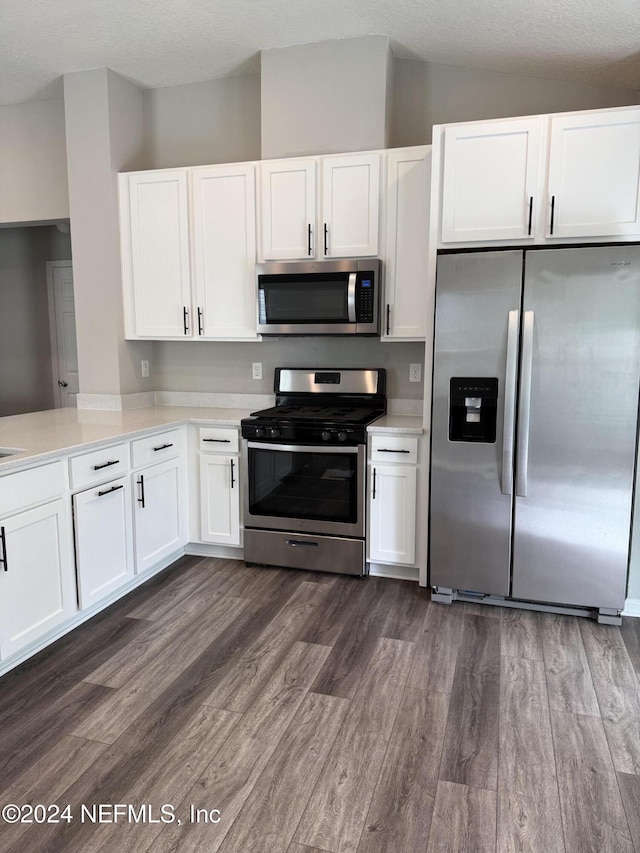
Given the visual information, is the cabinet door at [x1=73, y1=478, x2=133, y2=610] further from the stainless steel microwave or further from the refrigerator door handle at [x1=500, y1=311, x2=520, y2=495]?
the refrigerator door handle at [x1=500, y1=311, x2=520, y2=495]

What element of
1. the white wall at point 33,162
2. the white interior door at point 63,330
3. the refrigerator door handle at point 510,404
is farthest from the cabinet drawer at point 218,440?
the white interior door at point 63,330

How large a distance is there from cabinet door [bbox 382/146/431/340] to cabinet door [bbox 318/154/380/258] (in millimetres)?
88

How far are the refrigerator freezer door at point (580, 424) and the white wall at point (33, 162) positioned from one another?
325cm

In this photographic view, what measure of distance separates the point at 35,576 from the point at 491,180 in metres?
2.74

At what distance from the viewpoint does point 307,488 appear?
11.2 ft

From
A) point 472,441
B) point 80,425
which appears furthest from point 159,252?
point 472,441

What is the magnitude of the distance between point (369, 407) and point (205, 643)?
1711mm

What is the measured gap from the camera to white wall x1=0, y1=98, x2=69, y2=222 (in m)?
4.10

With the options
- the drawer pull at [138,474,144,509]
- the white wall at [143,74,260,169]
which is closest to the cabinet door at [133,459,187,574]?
the drawer pull at [138,474,144,509]

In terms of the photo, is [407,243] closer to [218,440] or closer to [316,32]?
[316,32]

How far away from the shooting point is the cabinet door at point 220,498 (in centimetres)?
355

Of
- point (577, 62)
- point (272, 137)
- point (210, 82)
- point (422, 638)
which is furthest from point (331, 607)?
point (210, 82)

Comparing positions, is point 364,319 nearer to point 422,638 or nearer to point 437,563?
point 437,563

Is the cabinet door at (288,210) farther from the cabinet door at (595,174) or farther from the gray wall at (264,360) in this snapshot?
the cabinet door at (595,174)
